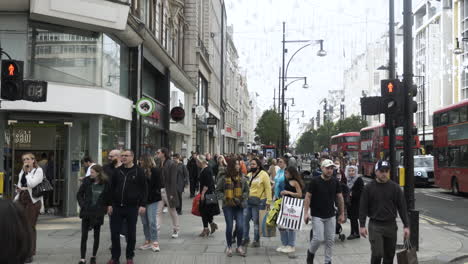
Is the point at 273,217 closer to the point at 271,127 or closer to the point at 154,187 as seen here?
the point at 154,187

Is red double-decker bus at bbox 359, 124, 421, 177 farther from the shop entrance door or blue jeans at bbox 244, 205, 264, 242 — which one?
blue jeans at bbox 244, 205, 264, 242

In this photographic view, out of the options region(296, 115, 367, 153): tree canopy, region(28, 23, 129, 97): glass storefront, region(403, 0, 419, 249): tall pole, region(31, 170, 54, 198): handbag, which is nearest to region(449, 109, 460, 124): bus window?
region(403, 0, 419, 249): tall pole

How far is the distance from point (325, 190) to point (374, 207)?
0.94 meters

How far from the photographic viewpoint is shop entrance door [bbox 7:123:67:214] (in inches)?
545

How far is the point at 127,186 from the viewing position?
7750mm

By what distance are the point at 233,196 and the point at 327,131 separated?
11013cm

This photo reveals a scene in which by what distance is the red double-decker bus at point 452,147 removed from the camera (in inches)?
811

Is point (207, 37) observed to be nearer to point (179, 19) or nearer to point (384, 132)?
point (179, 19)

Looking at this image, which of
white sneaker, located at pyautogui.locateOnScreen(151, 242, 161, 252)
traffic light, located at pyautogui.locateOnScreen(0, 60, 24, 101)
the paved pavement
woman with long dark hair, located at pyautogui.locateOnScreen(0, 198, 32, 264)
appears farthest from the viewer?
white sneaker, located at pyautogui.locateOnScreen(151, 242, 161, 252)

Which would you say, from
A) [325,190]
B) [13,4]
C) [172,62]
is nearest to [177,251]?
[325,190]

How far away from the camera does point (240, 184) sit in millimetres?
8867

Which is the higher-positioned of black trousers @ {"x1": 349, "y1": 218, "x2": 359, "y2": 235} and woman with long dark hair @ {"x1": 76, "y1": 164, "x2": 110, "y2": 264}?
woman with long dark hair @ {"x1": 76, "y1": 164, "x2": 110, "y2": 264}

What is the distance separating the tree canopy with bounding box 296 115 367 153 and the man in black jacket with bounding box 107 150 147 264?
8560cm

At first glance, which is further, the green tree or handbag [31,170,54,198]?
the green tree
